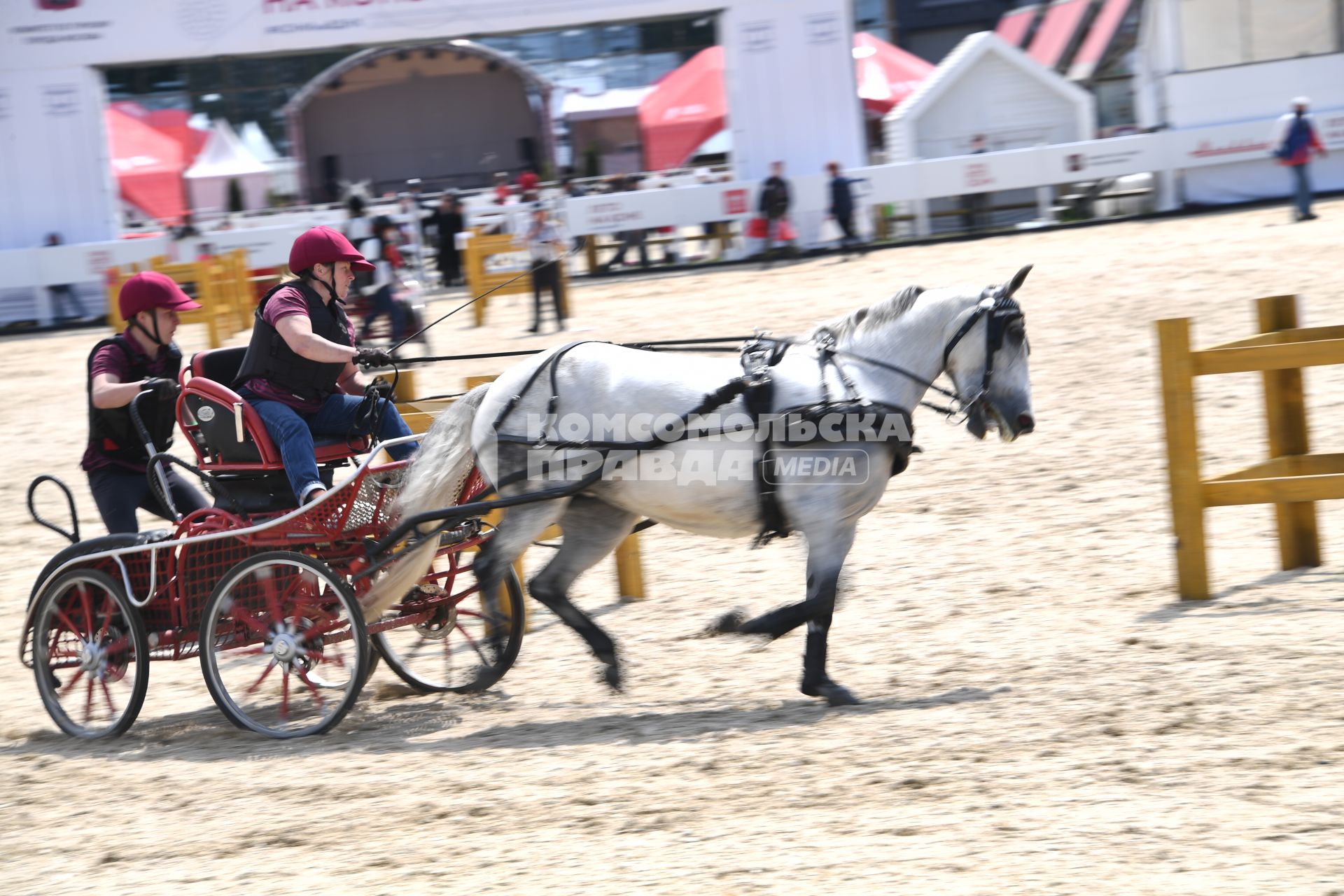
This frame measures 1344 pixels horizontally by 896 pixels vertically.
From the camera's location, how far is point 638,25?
94.7ft

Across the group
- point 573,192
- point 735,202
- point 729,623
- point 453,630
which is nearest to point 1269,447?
point 729,623

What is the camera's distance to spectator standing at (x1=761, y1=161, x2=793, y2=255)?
20.7 m

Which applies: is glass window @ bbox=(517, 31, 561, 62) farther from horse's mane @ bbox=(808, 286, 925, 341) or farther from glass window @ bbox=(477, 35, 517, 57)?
horse's mane @ bbox=(808, 286, 925, 341)

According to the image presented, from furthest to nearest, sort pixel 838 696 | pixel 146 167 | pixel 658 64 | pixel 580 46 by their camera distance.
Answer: pixel 580 46 → pixel 658 64 → pixel 146 167 → pixel 838 696

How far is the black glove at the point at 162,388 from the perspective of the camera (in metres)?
5.66

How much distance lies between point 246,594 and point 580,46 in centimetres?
2645

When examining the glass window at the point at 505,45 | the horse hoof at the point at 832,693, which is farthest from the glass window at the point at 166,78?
the horse hoof at the point at 832,693

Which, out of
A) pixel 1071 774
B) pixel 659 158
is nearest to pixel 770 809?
pixel 1071 774

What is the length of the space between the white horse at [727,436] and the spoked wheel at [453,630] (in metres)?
0.21

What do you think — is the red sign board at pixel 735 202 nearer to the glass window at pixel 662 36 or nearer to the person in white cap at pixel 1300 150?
the person in white cap at pixel 1300 150

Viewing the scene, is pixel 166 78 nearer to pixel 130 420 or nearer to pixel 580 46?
pixel 580 46

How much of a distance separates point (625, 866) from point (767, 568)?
150 inches

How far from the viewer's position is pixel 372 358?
5609 mm

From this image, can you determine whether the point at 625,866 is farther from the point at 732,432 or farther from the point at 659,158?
the point at 659,158
